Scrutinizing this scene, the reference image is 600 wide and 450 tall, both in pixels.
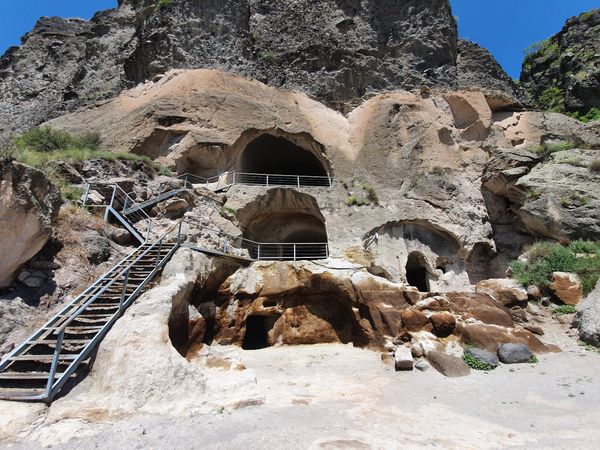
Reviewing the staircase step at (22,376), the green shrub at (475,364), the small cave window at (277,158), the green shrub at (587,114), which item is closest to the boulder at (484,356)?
the green shrub at (475,364)

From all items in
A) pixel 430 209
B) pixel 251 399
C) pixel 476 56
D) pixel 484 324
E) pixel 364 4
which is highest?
pixel 364 4

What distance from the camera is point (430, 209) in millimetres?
13773

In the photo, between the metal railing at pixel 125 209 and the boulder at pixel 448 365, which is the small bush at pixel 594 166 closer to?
the boulder at pixel 448 365

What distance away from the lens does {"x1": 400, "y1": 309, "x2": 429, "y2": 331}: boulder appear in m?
8.35

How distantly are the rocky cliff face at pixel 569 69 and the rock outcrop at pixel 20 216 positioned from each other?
24.9 meters

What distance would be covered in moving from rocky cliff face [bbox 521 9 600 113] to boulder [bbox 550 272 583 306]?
15.5 metres

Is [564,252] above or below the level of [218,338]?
above

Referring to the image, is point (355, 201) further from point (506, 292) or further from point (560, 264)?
point (560, 264)

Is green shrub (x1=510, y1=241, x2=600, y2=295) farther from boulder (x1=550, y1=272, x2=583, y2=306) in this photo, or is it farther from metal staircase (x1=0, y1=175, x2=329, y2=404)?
metal staircase (x1=0, y1=175, x2=329, y2=404)

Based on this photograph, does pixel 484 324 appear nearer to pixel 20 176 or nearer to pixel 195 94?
pixel 20 176

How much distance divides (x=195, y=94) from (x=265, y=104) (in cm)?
291

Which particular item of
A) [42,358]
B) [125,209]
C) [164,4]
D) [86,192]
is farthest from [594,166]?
[164,4]

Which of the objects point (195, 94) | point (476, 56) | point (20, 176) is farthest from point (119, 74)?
point (476, 56)

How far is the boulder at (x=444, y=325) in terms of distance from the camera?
812 centimetres
